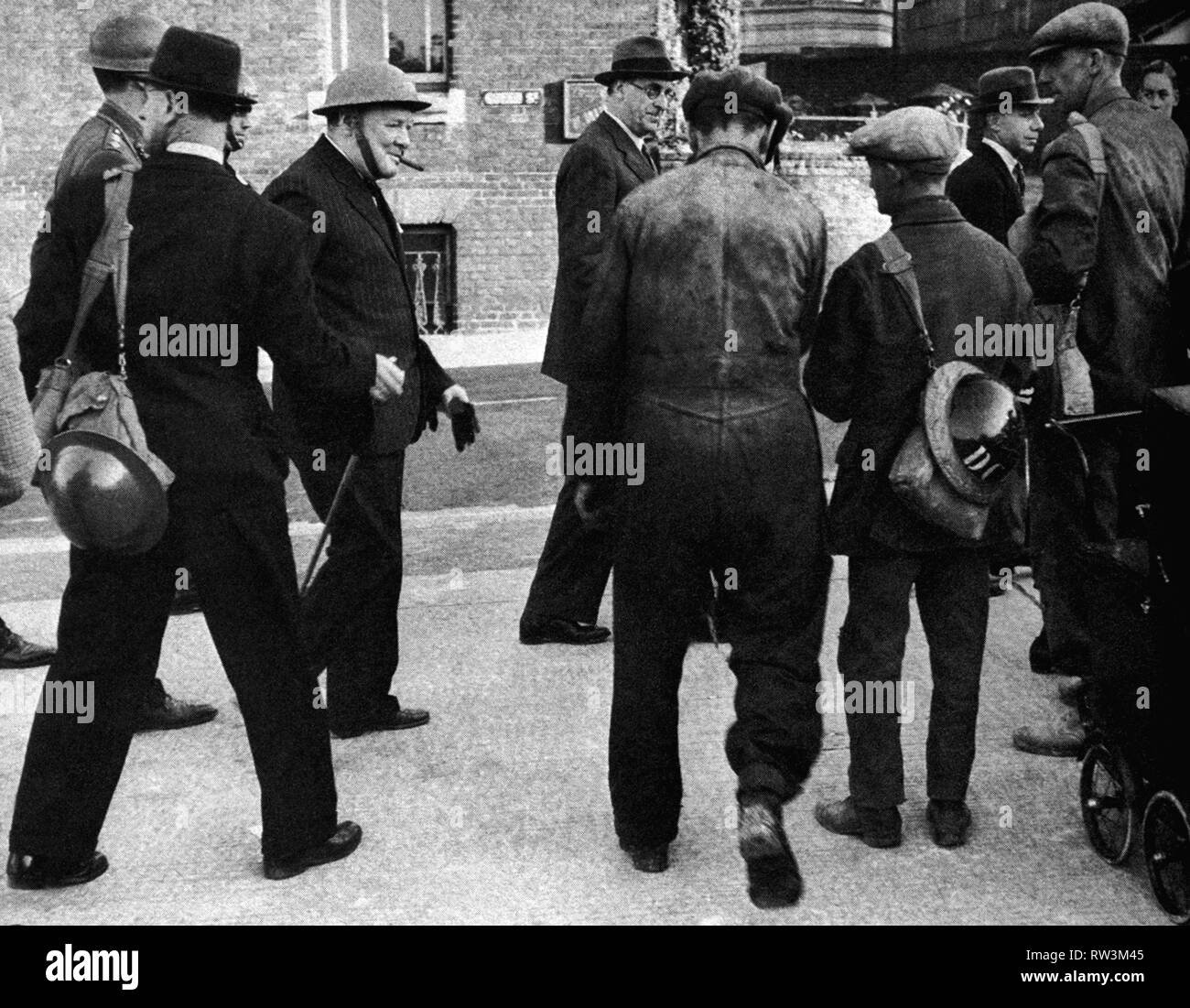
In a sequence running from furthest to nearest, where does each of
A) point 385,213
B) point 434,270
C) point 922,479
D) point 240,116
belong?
point 434,270 → point 385,213 → point 240,116 → point 922,479

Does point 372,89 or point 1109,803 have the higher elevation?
point 372,89

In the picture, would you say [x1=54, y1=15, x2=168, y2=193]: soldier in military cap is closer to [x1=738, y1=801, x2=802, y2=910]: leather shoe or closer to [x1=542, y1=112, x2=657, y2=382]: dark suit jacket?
[x1=542, y1=112, x2=657, y2=382]: dark suit jacket

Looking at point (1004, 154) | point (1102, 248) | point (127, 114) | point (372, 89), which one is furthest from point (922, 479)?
point (1004, 154)

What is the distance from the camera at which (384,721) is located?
18.4 ft

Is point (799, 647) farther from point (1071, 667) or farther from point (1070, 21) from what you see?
point (1070, 21)

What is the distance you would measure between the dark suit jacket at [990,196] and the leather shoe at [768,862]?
3666 millimetres

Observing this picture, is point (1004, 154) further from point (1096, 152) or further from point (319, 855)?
point (319, 855)

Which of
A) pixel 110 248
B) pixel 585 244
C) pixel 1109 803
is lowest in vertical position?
pixel 1109 803

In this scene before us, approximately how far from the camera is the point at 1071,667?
209 inches

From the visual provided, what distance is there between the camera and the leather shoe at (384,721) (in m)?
5.57

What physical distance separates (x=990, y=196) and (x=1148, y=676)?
11.3 feet

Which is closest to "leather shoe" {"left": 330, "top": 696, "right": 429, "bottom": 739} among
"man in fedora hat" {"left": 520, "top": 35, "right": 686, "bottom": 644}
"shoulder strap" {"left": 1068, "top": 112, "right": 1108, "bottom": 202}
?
"man in fedora hat" {"left": 520, "top": 35, "right": 686, "bottom": 644}

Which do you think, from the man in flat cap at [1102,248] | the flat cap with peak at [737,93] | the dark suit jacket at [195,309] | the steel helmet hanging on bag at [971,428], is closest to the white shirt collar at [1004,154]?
the man in flat cap at [1102,248]

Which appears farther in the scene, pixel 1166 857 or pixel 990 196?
pixel 990 196
